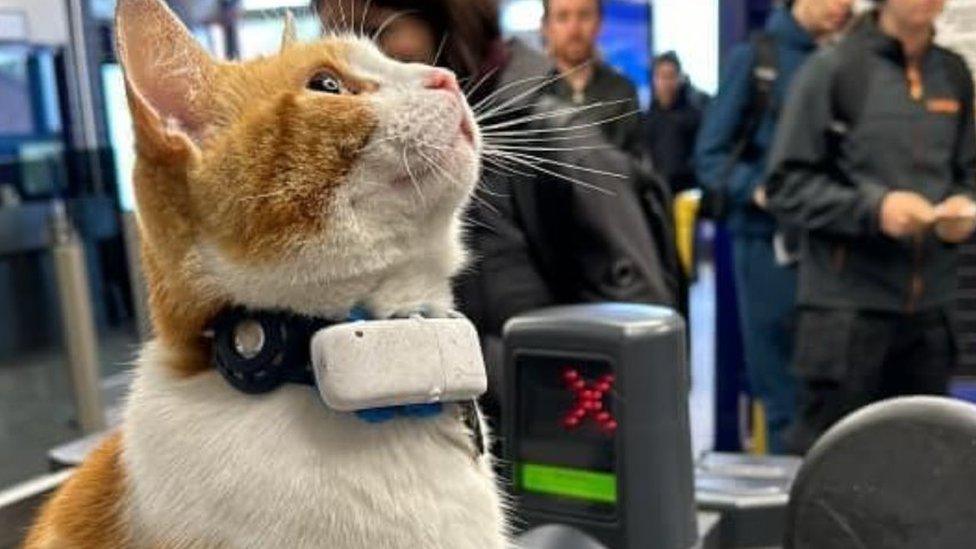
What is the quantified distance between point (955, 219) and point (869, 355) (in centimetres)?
33

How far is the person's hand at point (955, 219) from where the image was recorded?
6.21 ft

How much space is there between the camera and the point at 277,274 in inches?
26.2

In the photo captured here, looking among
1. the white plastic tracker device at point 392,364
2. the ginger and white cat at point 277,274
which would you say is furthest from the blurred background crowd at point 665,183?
the white plastic tracker device at point 392,364

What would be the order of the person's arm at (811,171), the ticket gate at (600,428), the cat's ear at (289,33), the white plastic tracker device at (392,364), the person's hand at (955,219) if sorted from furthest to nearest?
the person's arm at (811,171) < the person's hand at (955,219) < the ticket gate at (600,428) < the cat's ear at (289,33) < the white plastic tracker device at (392,364)

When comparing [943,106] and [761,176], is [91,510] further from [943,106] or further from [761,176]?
[761,176]

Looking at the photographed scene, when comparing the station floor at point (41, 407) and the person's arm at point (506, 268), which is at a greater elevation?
the person's arm at point (506, 268)

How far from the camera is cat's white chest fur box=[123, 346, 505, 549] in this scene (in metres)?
0.64

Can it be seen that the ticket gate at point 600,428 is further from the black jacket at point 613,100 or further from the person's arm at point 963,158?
the person's arm at point 963,158

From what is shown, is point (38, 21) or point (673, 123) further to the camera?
point (673, 123)

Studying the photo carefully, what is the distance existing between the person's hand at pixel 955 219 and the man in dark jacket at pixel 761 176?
0.63 metres

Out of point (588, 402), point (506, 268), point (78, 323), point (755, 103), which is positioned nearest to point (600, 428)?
point (588, 402)

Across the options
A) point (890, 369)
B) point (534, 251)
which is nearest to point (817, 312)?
point (890, 369)

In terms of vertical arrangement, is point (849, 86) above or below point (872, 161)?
above

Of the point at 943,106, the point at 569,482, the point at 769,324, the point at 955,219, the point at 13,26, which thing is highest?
the point at 13,26
